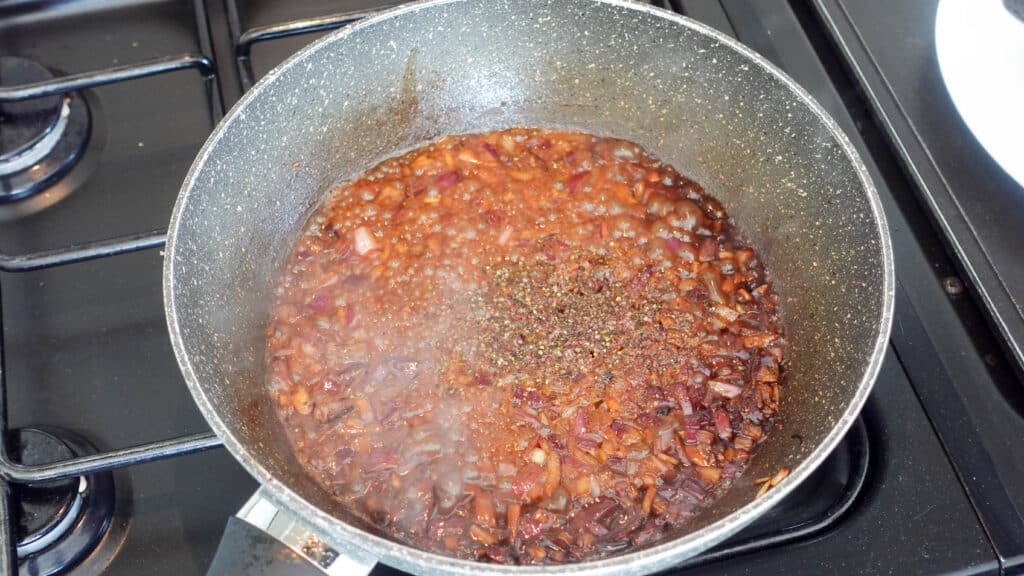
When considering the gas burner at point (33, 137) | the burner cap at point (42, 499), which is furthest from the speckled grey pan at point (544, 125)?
the gas burner at point (33, 137)

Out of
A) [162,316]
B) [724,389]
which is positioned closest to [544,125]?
[724,389]

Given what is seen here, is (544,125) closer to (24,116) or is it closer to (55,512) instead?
(24,116)

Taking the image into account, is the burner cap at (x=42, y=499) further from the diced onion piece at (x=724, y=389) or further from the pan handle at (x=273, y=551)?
the diced onion piece at (x=724, y=389)

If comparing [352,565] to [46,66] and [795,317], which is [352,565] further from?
[46,66]

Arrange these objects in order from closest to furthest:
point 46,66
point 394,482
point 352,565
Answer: point 352,565 < point 394,482 < point 46,66

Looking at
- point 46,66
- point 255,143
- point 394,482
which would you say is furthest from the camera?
point 46,66

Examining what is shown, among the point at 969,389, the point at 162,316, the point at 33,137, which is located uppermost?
the point at 33,137

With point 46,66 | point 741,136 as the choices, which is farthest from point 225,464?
point 741,136
